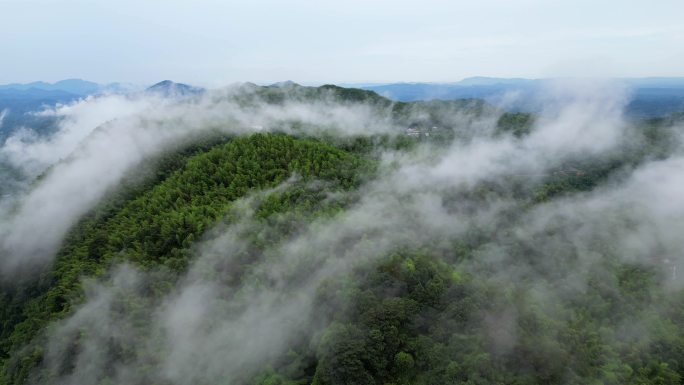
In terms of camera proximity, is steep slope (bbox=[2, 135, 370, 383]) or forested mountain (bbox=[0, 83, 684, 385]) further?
steep slope (bbox=[2, 135, 370, 383])

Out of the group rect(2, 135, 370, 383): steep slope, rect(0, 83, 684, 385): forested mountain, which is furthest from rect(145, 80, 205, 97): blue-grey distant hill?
rect(2, 135, 370, 383): steep slope

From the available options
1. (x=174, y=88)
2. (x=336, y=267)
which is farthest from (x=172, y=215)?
(x=174, y=88)

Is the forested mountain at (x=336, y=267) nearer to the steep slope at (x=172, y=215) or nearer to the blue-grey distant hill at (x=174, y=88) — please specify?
the steep slope at (x=172, y=215)

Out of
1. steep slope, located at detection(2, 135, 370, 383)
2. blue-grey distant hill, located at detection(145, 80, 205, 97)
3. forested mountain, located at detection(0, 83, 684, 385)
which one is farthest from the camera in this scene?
blue-grey distant hill, located at detection(145, 80, 205, 97)

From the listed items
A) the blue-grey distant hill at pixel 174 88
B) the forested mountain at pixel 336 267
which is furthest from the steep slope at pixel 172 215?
the blue-grey distant hill at pixel 174 88

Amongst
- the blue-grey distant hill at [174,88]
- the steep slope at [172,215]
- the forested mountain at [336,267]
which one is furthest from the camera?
the blue-grey distant hill at [174,88]

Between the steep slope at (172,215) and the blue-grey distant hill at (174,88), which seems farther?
the blue-grey distant hill at (174,88)

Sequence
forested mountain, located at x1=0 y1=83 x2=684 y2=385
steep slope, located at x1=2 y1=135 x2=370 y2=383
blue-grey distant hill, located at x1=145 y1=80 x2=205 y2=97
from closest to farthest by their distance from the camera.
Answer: forested mountain, located at x1=0 y1=83 x2=684 y2=385, steep slope, located at x1=2 y1=135 x2=370 y2=383, blue-grey distant hill, located at x1=145 y1=80 x2=205 y2=97

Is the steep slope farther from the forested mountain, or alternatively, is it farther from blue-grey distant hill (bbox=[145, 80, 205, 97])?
blue-grey distant hill (bbox=[145, 80, 205, 97])

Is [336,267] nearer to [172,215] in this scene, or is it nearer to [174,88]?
[172,215]
